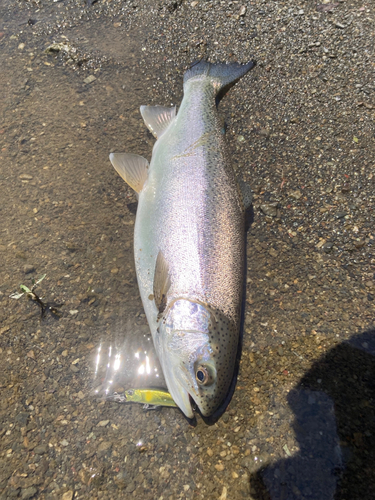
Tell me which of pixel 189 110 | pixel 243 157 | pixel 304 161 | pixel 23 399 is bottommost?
pixel 23 399

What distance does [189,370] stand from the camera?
2.19 m

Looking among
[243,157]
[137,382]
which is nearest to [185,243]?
[137,382]

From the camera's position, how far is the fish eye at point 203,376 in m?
2.13

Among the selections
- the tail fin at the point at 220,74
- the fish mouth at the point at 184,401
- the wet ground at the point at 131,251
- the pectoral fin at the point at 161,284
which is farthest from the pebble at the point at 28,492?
the tail fin at the point at 220,74

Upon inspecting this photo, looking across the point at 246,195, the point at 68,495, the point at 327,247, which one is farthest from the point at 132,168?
the point at 68,495

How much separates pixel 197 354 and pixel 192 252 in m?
0.77

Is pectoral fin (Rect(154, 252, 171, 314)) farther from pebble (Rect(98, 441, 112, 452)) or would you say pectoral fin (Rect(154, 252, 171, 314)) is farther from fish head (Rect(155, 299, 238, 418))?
pebble (Rect(98, 441, 112, 452))

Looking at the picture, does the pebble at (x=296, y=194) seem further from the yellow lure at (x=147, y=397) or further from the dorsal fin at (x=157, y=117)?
the yellow lure at (x=147, y=397)

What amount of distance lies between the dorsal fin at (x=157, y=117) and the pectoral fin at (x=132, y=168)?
43 centimetres

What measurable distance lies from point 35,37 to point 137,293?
379 cm

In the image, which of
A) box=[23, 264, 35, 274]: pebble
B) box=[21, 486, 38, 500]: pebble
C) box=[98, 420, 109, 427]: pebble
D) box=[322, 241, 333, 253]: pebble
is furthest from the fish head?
box=[23, 264, 35, 274]: pebble

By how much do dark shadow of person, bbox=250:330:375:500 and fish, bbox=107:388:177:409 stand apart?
2.51 feet

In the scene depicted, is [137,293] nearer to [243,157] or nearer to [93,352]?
[93,352]

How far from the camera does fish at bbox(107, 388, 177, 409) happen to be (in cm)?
230
